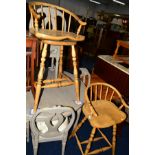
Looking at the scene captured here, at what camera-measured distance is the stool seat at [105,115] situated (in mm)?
1745

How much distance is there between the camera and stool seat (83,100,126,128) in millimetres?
1745

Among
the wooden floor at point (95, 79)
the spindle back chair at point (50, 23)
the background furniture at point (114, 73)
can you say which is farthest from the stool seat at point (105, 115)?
the wooden floor at point (95, 79)

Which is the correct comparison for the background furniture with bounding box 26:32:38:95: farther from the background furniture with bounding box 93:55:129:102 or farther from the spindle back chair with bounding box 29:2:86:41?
the background furniture with bounding box 93:55:129:102

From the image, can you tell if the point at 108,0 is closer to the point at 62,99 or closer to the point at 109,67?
the point at 109,67

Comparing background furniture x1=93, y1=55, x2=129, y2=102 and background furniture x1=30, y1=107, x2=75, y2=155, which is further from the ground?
background furniture x1=93, y1=55, x2=129, y2=102

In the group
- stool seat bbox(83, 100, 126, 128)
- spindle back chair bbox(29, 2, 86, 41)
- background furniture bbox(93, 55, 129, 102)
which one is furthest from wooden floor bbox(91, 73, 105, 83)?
spindle back chair bbox(29, 2, 86, 41)

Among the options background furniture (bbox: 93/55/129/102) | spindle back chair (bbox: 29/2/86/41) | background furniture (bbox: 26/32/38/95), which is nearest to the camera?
spindle back chair (bbox: 29/2/86/41)

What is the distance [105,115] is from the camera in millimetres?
1884

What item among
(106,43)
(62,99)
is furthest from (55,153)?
(106,43)

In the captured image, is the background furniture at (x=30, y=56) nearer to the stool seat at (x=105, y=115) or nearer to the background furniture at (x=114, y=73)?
the stool seat at (x=105, y=115)

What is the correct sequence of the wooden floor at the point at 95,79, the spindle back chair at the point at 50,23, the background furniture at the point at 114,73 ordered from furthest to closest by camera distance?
the wooden floor at the point at 95,79 → the background furniture at the point at 114,73 → the spindle back chair at the point at 50,23

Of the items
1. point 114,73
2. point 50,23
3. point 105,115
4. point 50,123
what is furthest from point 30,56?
point 114,73

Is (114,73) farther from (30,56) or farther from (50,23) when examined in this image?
(30,56)
